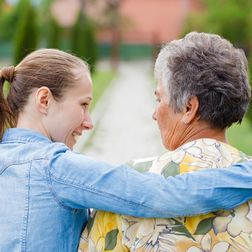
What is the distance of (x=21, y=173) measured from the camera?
2.28 m

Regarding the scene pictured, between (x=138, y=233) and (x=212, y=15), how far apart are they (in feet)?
117

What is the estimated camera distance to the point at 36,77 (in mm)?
2416

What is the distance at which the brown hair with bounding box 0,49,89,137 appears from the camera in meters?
2.42

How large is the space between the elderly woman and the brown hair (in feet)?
1.01

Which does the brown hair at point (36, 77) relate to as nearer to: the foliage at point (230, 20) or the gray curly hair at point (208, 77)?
the gray curly hair at point (208, 77)

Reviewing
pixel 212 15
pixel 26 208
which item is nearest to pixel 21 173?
pixel 26 208

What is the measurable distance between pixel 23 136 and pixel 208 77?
Result: 635 millimetres

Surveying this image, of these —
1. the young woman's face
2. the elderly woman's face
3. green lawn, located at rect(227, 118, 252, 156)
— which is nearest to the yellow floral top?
the elderly woman's face

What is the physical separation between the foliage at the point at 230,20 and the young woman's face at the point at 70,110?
33.1 m

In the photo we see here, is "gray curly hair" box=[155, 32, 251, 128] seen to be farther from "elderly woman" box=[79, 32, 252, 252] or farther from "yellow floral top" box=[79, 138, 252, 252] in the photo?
"yellow floral top" box=[79, 138, 252, 252]

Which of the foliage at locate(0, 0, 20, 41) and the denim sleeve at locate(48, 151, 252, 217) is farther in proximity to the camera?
the foliage at locate(0, 0, 20, 41)

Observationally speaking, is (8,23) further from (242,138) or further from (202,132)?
(202,132)

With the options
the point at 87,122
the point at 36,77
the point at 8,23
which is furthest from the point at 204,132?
the point at 8,23

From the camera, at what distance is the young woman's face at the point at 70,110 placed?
8.02 feet
